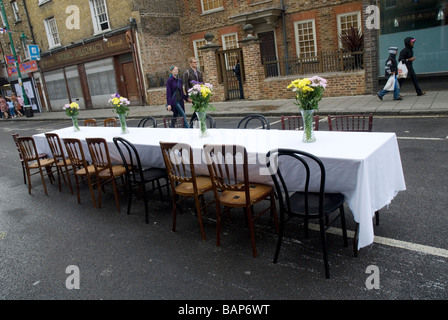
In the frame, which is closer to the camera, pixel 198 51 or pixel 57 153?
pixel 57 153

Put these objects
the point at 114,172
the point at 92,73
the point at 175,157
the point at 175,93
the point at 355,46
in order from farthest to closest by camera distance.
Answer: the point at 92,73 < the point at 355,46 < the point at 175,93 < the point at 114,172 < the point at 175,157

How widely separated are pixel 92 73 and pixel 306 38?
1448 centimetres

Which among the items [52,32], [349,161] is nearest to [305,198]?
[349,161]

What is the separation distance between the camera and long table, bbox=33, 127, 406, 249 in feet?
10.4

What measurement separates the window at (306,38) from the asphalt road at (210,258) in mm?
13658

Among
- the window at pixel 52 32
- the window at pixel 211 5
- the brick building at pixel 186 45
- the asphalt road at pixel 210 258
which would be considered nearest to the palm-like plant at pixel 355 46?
the brick building at pixel 186 45

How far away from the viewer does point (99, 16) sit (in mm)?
22469

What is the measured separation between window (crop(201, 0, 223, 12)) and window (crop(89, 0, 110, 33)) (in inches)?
240

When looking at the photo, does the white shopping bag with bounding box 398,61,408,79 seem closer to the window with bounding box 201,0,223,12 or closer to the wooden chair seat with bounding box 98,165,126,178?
the wooden chair seat with bounding box 98,165,126,178

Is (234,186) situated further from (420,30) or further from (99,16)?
(99,16)

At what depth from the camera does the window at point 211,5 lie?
20.2 m

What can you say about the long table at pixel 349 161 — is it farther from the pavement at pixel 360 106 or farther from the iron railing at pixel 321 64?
the iron railing at pixel 321 64
